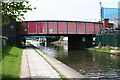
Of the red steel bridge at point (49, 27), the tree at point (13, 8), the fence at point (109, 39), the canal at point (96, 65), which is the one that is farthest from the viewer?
the red steel bridge at point (49, 27)

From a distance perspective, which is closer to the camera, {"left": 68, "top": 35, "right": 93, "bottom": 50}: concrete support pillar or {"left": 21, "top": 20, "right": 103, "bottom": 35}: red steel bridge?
{"left": 21, "top": 20, "right": 103, "bottom": 35}: red steel bridge

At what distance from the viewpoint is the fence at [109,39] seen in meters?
41.6

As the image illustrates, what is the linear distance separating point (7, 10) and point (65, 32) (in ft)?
134

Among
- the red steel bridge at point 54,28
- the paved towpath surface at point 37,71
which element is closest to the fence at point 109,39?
the red steel bridge at point 54,28

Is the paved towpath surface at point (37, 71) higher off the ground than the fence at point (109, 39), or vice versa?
the fence at point (109, 39)

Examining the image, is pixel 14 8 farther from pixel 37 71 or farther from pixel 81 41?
pixel 81 41

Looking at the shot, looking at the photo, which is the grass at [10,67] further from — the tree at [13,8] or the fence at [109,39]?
the fence at [109,39]

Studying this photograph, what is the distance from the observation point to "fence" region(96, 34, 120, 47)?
41625mm

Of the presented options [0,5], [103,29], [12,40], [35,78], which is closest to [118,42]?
[103,29]

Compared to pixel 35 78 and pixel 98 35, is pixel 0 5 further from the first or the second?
pixel 98 35

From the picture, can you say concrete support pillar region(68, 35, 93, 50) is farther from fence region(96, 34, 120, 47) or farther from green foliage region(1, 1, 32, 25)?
green foliage region(1, 1, 32, 25)

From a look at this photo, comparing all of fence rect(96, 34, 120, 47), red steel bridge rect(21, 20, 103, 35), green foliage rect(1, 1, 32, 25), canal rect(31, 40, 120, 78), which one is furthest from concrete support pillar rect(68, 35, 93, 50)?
green foliage rect(1, 1, 32, 25)

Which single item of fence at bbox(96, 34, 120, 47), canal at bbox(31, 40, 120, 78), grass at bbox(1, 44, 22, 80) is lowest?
canal at bbox(31, 40, 120, 78)

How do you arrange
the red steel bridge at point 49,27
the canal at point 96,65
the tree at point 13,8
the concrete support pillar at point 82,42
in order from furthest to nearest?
the concrete support pillar at point 82,42
the red steel bridge at point 49,27
the canal at point 96,65
the tree at point 13,8
